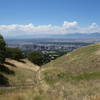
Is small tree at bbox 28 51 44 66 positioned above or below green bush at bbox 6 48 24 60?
below

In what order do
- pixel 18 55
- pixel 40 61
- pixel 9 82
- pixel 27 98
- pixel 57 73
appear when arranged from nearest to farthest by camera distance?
pixel 27 98 < pixel 57 73 < pixel 9 82 < pixel 18 55 < pixel 40 61

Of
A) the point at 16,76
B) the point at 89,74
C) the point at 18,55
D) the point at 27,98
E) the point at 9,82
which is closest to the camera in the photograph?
the point at 27,98

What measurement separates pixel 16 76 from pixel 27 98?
1280 inches

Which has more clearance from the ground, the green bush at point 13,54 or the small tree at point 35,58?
the green bush at point 13,54

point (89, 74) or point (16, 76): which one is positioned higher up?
point (89, 74)

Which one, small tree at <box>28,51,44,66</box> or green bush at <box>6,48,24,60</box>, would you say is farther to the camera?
small tree at <box>28,51,44,66</box>

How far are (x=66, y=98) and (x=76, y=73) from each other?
1755cm

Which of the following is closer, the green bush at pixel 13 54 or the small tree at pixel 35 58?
the green bush at pixel 13 54

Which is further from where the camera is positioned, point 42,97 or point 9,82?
point 9,82

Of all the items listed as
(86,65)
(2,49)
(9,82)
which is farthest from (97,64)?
(2,49)

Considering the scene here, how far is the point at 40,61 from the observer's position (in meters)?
80.8

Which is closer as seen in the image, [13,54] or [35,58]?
[13,54]

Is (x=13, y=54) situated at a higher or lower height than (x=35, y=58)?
higher

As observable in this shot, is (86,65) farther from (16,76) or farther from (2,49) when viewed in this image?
(2,49)
